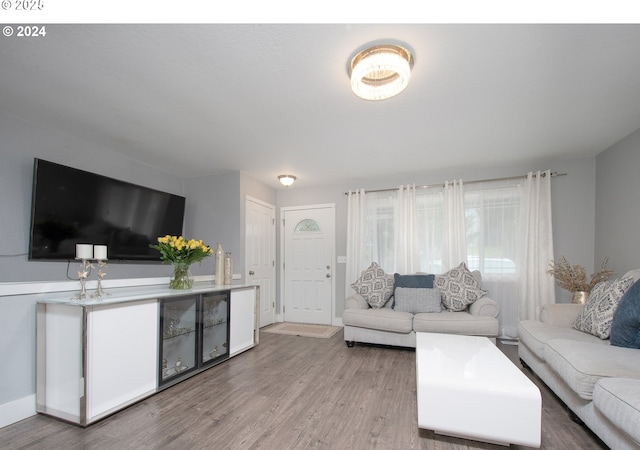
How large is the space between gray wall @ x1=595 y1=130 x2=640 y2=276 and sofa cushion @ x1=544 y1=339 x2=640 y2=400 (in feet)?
5.18

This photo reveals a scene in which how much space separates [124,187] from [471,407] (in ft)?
12.8

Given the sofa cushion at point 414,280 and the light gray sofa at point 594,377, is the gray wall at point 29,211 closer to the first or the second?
the sofa cushion at point 414,280

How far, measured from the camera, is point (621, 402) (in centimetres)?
140

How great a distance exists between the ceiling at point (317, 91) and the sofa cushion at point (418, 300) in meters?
1.71

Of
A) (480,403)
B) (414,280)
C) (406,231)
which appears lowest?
(480,403)

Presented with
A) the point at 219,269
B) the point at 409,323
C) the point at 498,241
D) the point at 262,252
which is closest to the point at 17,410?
the point at 219,269

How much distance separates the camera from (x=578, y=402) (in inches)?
73.9

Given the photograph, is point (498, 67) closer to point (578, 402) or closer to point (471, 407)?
point (471, 407)

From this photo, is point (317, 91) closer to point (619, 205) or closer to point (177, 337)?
point (177, 337)

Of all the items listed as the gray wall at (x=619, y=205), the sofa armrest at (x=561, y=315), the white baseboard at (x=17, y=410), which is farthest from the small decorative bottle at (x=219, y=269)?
the gray wall at (x=619, y=205)

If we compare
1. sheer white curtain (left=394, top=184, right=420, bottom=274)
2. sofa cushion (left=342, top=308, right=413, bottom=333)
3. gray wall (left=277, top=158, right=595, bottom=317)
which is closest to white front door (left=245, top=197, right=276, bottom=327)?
sofa cushion (left=342, top=308, right=413, bottom=333)

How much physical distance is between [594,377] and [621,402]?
0.33 m

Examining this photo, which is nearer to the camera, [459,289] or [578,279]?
[578,279]
